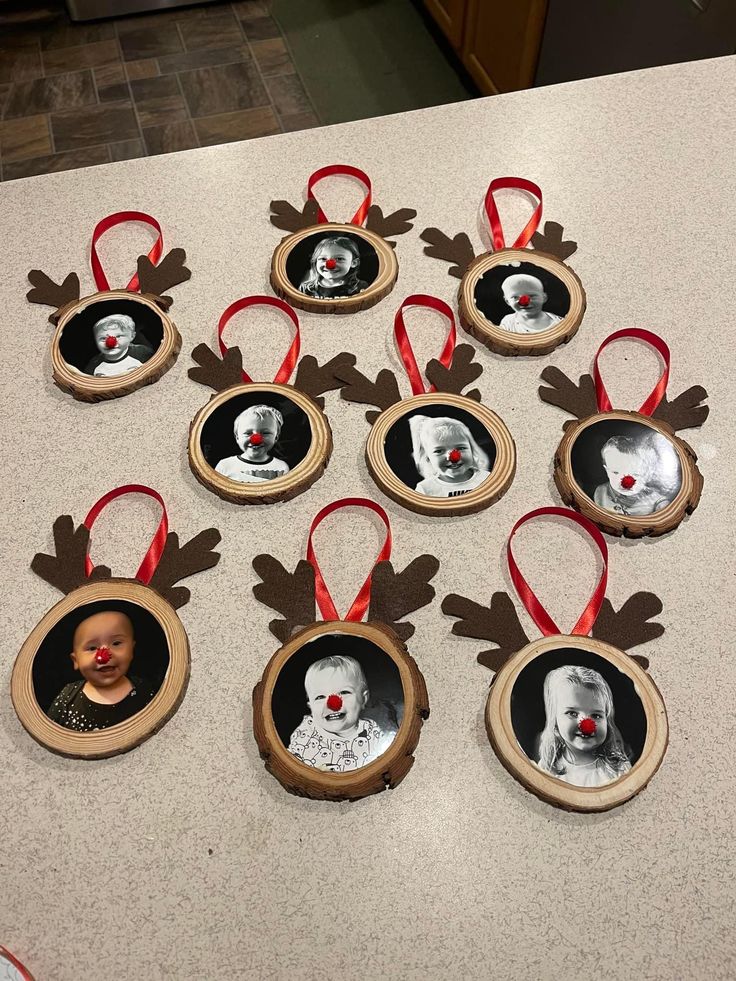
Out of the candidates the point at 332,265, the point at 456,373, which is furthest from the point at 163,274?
the point at 456,373

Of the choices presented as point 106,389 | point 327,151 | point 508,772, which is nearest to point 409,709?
point 508,772

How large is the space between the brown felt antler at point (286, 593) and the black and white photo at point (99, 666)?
12cm

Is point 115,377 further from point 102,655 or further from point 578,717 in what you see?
point 578,717

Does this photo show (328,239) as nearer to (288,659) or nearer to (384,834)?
(288,659)

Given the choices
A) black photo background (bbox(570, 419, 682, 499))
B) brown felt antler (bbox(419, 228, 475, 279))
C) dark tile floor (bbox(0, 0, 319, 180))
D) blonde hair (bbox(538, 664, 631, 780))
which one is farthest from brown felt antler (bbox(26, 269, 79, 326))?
dark tile floor (bbox(0, 0, 319, 180))

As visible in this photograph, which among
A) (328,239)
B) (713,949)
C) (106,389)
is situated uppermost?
(328,239)

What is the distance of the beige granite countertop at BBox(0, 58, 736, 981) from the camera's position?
724mm

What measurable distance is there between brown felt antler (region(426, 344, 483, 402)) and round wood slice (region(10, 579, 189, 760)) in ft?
1.50

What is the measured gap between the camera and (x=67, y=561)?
92 cm

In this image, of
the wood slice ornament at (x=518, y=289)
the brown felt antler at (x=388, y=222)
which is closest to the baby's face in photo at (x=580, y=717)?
the wood slice ornament at (x=518, y=289)

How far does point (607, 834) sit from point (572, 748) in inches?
3.4

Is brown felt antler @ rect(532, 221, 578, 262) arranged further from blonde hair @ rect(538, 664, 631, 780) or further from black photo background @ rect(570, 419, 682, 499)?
blonde hair @ rect(538, 664, 631, 780)

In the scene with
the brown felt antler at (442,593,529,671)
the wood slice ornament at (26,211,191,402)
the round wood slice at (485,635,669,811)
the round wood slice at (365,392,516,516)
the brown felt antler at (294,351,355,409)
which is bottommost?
the round wood slice at (485,635,669,811)

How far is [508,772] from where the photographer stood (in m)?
0.80
